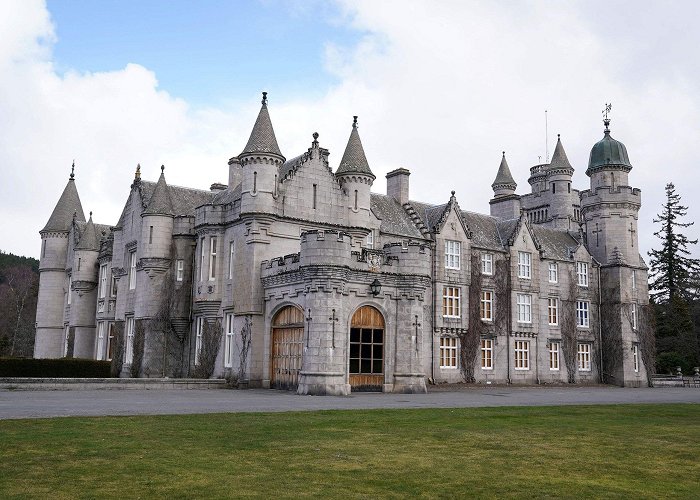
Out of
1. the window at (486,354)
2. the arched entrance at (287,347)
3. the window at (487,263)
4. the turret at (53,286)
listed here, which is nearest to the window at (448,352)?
the window at (486,354)

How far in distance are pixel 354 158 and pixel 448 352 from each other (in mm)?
13756

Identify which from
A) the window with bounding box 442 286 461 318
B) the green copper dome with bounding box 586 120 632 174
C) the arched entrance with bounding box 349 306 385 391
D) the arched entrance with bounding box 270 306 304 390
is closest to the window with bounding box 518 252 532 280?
the window with bounding box 442 286 461 318

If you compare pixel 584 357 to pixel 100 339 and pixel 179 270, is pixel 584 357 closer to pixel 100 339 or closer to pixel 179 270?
pixel 179 270

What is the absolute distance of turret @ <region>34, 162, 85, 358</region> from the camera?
51.8 m

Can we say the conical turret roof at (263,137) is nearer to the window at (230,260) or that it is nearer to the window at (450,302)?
the window at (230,260)

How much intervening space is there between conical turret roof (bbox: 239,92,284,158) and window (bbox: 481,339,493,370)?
62.7 ft

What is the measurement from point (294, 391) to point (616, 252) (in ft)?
101

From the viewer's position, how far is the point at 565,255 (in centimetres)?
5147

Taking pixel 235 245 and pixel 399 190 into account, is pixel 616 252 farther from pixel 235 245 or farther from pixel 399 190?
pixel 235 245

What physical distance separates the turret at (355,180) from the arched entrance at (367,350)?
7113 mm

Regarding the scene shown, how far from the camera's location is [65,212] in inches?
2077

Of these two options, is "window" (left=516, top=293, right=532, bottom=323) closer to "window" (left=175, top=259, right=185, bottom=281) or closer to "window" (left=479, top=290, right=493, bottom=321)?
"window" (left=479, top=290, right=493, bottom=321)

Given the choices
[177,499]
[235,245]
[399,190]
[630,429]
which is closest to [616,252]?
[399,190]

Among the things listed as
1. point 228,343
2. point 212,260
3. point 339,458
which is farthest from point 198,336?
point 339,458
